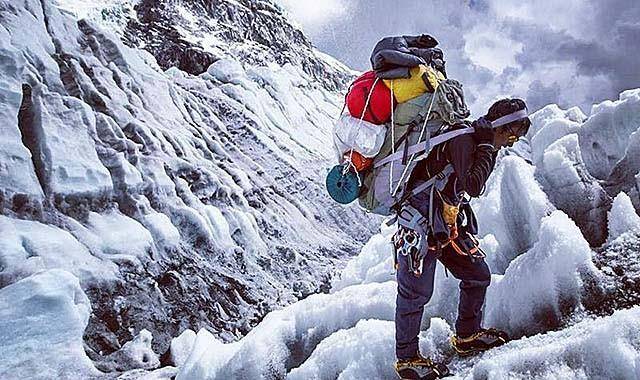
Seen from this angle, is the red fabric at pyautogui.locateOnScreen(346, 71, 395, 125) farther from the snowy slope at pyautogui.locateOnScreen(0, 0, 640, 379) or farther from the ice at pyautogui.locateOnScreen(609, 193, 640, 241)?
the ice at pyautogui.locateOnScreen(609, 193, 640, 241)

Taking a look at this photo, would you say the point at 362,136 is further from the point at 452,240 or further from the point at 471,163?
the point at 452,240

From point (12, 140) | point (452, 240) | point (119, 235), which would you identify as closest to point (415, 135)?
point (452, 240)

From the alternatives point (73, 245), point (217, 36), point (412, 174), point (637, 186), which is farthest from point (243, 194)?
point (217, 36)

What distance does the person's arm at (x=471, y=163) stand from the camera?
295cm

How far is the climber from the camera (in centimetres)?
297

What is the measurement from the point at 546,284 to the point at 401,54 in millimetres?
1810

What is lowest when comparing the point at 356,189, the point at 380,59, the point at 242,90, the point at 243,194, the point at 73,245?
the point at 73,245

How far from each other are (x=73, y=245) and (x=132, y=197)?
250cm

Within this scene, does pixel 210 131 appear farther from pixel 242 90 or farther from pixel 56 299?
pixel 56 299

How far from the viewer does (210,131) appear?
20.0 meters

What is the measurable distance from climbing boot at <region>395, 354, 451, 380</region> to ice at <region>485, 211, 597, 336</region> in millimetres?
778

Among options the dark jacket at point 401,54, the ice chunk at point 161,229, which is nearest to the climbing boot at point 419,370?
the dark jacket at point 401,54

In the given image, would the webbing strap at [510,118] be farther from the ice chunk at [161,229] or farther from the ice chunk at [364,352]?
the ice chunk at [161,229]

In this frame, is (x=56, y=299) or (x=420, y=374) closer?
(x=420, y=374)
